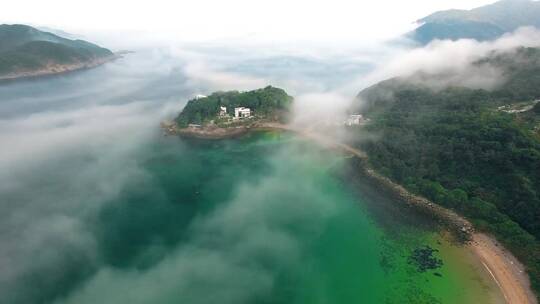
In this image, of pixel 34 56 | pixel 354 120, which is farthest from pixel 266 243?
pixel 34 56

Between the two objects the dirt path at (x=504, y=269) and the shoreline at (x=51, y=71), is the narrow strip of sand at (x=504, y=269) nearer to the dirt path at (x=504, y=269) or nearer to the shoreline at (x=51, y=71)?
the dirt path at (x=504, y=269)

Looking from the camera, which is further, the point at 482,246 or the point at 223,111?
the point at 223,111

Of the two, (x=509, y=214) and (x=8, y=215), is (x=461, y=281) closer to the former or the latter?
(x=509, y=214)

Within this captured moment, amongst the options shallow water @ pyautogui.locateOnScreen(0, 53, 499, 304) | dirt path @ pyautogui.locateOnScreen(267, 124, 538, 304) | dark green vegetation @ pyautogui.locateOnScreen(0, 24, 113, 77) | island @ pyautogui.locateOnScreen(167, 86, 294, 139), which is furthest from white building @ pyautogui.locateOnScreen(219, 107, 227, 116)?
dark green vegetation @ pyautogui.locateOnScreen(0, 24, 113, 77)

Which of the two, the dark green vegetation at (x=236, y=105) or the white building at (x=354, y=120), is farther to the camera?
the dark green vegetation at (x=236, y=105)

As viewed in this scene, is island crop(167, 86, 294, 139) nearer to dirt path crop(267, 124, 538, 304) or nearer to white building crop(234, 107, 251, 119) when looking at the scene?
white building crop(234, 107, 251, 119)

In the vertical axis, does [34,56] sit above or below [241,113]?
above

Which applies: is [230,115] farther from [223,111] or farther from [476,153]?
[476,153]

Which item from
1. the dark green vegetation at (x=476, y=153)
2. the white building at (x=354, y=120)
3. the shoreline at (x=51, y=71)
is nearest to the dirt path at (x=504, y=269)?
the dark green vegetation at (x=476, y=153)
